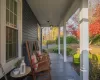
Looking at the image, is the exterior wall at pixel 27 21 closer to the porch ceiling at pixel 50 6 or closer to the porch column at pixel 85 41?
the porch ceiling at pixel 50 6

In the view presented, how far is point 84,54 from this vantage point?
10.8 ft

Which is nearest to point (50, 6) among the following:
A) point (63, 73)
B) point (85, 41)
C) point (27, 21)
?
point (27, 21)

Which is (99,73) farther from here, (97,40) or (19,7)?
(19,7)

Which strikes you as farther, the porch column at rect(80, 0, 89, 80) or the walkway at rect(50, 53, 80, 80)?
the walkway at rect(50, 53, 80, 80)

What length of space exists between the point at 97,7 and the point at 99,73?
2916mm

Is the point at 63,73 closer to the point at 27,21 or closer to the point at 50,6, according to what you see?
the point at 27,21

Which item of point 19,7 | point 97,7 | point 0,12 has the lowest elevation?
point 0,12

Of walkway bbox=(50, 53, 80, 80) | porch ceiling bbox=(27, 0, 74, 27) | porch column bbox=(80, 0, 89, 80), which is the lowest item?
walkway bbox=(50, 53, 80, 80)

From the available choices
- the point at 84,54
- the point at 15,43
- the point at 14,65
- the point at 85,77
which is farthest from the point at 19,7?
the point at 85,77

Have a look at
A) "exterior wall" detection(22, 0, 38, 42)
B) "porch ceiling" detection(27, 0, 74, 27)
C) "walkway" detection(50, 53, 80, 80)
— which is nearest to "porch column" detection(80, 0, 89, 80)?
"walkway" detection(50, 53, 80, 80)

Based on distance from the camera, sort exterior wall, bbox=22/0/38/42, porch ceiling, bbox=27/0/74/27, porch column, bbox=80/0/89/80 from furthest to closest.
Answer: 1. porch ceiling, bbox=27/0/74/27
2. exterior wall, bbox=22/0/38/42
3. porch column, bbox=80/0/89/80

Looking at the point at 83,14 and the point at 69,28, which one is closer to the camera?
the point at 83,14

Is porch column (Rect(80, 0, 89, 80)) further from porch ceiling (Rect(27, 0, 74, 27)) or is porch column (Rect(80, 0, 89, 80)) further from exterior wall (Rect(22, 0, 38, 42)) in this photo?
exterior wall (Rect(22, 0, 38, 42))

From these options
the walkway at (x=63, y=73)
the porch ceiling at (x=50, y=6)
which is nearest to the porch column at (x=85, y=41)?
the walkway at (x=63, y=73)
